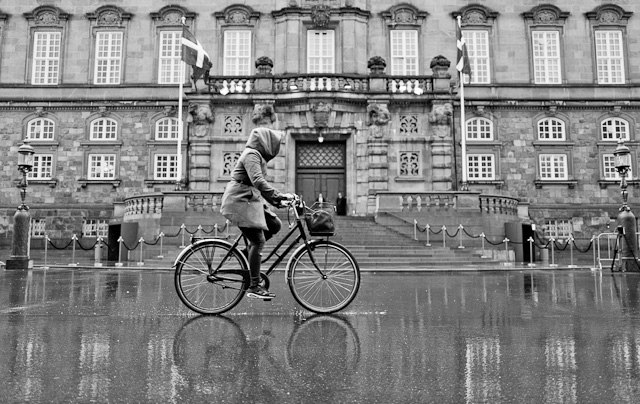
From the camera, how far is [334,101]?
84.6 feet

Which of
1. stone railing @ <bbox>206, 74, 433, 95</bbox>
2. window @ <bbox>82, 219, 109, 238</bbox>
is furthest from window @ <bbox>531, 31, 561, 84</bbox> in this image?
window @ <bbox>82, 219, 109, 238</bbox>

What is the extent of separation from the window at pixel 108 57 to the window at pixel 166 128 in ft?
12.2

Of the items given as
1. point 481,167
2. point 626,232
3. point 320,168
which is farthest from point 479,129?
point 626,232

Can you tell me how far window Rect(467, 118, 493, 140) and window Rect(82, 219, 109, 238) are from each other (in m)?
19.9

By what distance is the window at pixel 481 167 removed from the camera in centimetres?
2836

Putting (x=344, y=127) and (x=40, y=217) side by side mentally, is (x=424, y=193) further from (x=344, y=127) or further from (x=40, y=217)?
(x=40, y=217)

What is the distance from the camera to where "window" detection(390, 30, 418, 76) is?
2945 centimetres

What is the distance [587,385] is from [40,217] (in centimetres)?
2984

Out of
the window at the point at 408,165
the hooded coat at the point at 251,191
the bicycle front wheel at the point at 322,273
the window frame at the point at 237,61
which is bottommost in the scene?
the bicycle front wheel at the point at 322,273

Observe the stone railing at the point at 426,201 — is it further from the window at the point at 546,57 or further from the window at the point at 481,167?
the window at the point at 546,57

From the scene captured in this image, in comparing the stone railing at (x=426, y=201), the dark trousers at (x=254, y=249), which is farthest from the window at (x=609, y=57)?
the dark trousers at (x=254, y=249)

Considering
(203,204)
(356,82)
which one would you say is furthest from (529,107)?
(203,204)

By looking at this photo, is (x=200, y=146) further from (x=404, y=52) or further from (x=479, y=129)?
(x=479, y=129)

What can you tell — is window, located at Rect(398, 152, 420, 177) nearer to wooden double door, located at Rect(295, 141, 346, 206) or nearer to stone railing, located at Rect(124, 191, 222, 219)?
wooden double door, located at Rect(295, 141, 346, 206)
